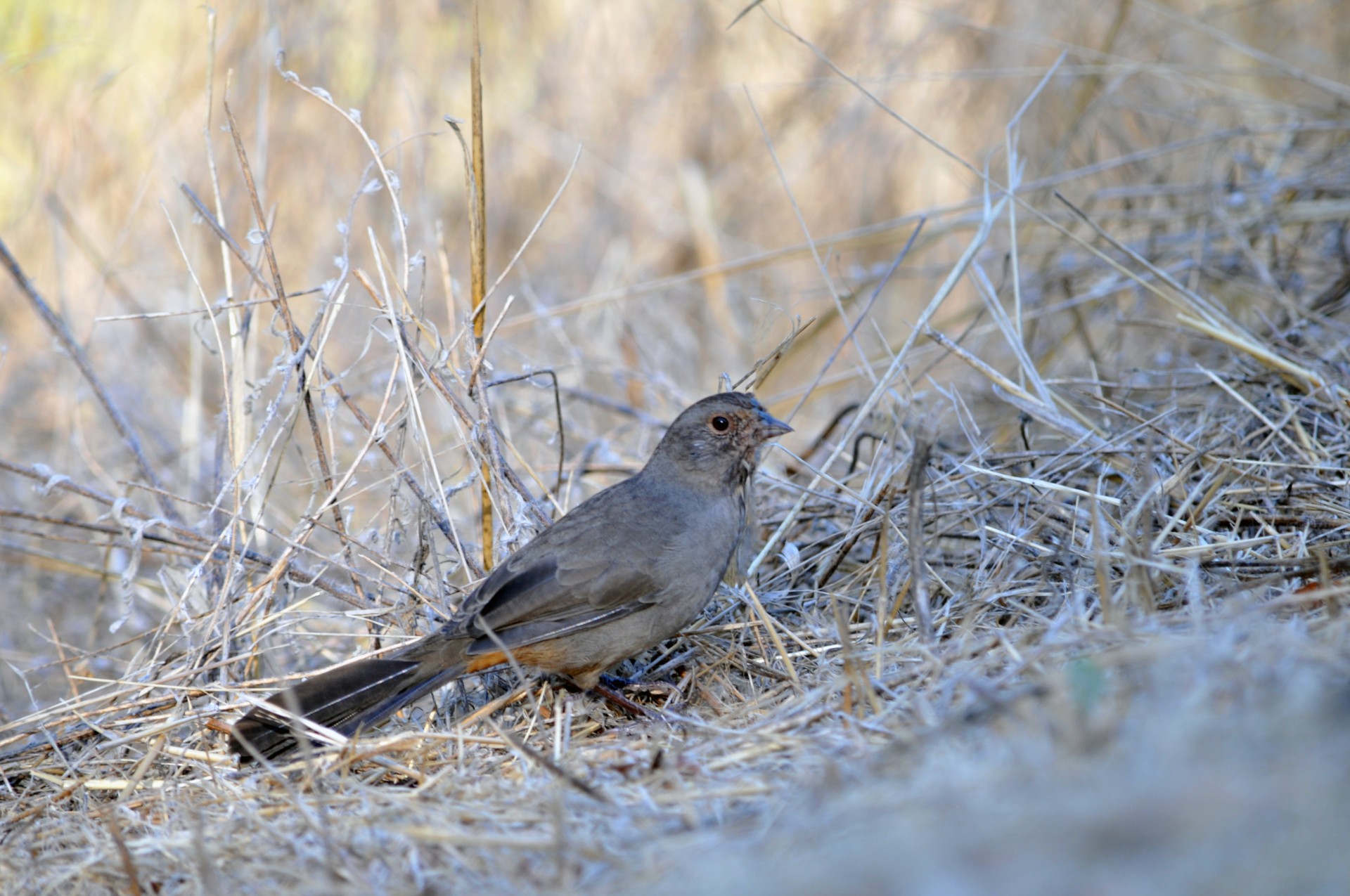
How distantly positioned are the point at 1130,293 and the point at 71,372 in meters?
5.11

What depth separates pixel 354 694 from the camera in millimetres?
2924

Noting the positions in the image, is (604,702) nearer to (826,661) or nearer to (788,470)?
(826,661)

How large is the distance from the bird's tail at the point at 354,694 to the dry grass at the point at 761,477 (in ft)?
0.46

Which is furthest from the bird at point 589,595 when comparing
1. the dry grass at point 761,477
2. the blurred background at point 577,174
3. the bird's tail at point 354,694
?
the blurred background at point 577,174

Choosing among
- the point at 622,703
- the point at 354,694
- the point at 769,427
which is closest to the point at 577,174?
the point at 769,427

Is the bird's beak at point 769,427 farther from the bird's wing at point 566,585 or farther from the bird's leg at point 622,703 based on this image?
the bird's leg at point 622,703

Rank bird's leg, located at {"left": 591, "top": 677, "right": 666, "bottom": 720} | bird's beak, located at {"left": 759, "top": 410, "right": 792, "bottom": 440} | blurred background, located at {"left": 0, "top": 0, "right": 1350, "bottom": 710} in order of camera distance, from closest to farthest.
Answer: bird's leg, located at {"left": 591, "top": 677, "right": 666, "bottom": 720} → bird's beak, located at {"left": 759, "top": 410, "right": 792, "bottom": 440} → blurred background, located at {"left": 0, "top": 0, "right": 1350, "bottom": 710}

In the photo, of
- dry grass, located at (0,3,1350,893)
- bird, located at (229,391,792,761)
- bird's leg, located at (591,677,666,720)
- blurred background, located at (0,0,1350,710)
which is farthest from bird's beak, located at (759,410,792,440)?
bird's leg, located at (591,677,666,720)

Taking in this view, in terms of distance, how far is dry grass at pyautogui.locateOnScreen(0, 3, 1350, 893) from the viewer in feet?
6.07

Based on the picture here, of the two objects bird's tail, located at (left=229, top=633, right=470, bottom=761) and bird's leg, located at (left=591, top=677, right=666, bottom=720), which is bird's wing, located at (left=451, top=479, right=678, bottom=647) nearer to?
bird's tail, located at (left=229, top=633, right=470, bottom=761)

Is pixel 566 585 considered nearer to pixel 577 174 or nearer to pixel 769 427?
pixel 769 427

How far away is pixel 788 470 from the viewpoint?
4305 mm

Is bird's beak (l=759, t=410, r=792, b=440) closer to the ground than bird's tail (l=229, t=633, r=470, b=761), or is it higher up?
higher up

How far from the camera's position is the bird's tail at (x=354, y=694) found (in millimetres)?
2828
